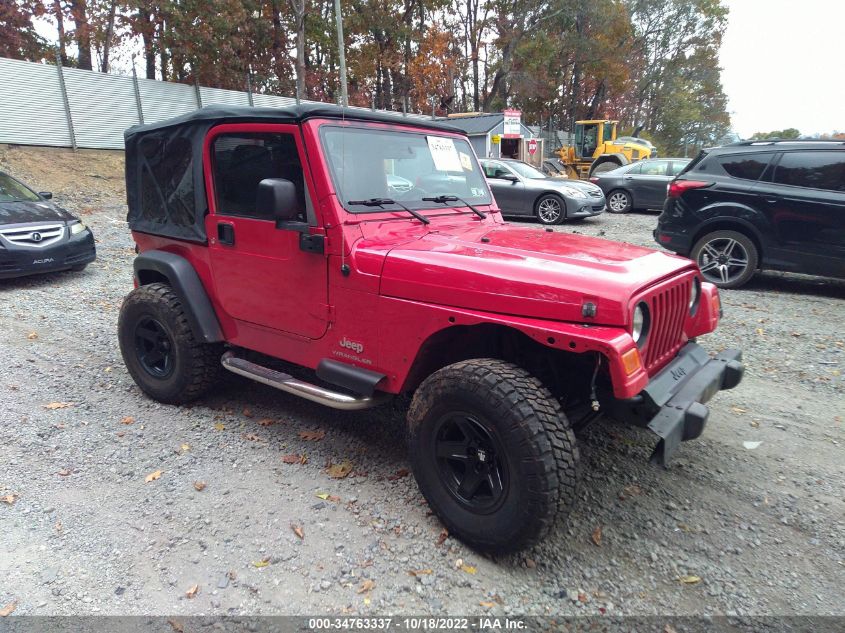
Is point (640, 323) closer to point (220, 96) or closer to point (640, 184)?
point (640, 184)

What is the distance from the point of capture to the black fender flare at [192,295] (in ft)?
12.3

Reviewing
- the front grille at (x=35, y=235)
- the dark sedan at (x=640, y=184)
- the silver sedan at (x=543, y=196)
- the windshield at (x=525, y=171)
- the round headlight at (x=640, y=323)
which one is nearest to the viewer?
the round headlight at (x=640, y=323)

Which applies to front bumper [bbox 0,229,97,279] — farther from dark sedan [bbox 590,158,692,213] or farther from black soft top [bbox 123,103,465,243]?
dark sedan [bbox 590,158,692,213]

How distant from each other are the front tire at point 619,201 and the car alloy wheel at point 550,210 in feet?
10.1

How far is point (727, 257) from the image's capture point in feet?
23.3

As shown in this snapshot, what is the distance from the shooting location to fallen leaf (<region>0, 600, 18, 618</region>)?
→ 7.52 feet

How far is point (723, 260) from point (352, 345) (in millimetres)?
5966

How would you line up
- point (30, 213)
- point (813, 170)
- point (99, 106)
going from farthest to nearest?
1. point (99, 106)
2. point (30, 213)
3. point (813, 170)

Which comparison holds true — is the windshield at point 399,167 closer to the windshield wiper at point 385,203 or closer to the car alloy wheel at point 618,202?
the windshield wiper at point 385,203

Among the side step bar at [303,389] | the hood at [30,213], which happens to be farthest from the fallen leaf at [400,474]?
the hood at [30,213]

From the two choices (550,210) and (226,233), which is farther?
(550,210)

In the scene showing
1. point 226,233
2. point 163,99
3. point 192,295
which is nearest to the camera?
point 226,233

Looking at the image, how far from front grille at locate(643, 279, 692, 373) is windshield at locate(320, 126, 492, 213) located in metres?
1.52

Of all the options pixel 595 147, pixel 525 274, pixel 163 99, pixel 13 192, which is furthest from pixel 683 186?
pixel 595 147
